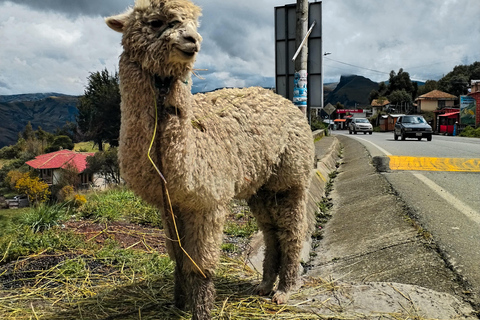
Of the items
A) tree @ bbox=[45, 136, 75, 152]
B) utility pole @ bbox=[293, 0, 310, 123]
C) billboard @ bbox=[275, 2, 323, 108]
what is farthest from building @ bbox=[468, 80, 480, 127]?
utility pole @ bbox=[293, 0, 310, 123]

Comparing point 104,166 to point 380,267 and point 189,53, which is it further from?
point 189,53

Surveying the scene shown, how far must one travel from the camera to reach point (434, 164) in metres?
10.9

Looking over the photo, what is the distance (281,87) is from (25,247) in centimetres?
584

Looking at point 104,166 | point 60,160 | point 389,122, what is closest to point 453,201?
point 104,166

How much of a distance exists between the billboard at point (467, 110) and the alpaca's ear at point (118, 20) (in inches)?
2177

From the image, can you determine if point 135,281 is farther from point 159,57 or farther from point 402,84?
point 402,84

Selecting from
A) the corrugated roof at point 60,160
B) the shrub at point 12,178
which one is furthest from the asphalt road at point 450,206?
the corrugated roof at point 60,160

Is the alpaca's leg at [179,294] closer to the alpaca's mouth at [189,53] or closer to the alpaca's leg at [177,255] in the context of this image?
the alpaca's leg at [177,255]

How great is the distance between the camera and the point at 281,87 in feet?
28.1

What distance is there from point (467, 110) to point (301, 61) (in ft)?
168

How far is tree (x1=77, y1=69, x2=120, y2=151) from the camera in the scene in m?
16.0

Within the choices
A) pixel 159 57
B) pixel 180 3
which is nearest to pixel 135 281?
pixel 159 57

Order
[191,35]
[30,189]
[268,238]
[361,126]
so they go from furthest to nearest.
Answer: [361,126] → [30,189] → [268,238] → [191,35]

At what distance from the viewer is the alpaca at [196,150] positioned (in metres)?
2.56
